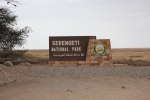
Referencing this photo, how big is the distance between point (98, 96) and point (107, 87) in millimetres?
2581

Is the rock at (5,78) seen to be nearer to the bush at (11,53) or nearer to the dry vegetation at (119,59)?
the dry vegetation at (119,59)

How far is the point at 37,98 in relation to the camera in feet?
39.8

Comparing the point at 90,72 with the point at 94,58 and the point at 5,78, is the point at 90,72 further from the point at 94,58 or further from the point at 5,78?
the point at 5,78

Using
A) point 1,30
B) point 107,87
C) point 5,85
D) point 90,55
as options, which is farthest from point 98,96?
point 1,30

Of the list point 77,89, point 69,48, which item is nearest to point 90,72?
point 69,48

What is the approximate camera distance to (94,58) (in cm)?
2788

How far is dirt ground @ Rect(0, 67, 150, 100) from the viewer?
12.5m

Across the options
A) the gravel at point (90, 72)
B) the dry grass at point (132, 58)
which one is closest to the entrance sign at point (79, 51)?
the dry grass at point (132, 58)

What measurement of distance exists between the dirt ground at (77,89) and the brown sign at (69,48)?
10.5 meters

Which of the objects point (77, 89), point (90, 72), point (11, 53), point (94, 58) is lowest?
point (77, 89)

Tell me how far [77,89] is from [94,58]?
Answer: 1373 centimetres

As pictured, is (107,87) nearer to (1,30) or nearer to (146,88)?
(146,88)

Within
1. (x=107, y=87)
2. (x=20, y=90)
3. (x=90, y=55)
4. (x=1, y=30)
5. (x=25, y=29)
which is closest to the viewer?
(x=20, y=90)

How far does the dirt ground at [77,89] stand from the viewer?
1251cm
